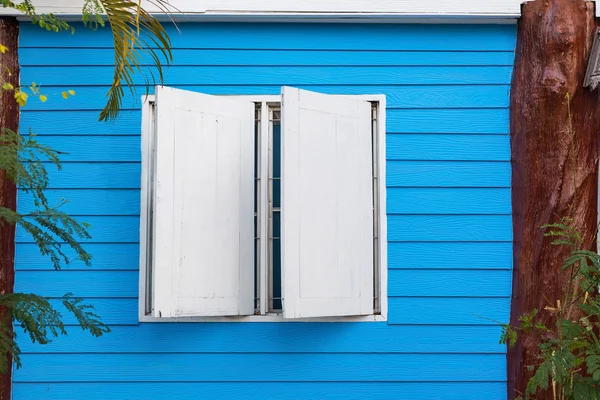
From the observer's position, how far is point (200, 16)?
4.05 meters

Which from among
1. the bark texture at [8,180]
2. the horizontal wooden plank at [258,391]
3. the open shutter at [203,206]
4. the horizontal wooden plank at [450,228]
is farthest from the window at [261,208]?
the bark texture at [8,180]

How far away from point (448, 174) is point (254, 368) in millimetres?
1389

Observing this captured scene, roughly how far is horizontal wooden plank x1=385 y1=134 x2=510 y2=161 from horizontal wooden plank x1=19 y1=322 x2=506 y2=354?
89 centimetres

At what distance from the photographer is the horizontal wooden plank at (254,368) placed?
13.0 ft

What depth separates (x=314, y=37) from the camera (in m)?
4.13

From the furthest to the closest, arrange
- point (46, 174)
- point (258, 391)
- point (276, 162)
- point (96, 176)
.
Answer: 1. point (276, 162)
2. point (96, 176)
3. point (258, 391)
4. point (46, 174)

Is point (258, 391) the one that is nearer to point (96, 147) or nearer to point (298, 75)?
point (96, 147)

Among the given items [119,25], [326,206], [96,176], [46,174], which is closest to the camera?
[46,174]

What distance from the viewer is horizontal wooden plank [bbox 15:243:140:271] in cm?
402

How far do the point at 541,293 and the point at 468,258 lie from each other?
0.39 meters

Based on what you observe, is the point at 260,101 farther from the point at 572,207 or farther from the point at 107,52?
the point at 572,207

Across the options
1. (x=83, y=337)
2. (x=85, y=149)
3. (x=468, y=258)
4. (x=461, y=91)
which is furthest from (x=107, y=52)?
(x=468, y=258)

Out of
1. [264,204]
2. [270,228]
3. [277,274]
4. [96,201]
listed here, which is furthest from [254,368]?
[96,201]

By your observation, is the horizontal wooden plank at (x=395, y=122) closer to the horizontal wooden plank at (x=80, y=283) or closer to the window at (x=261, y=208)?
the window at (x=261, y=208)
